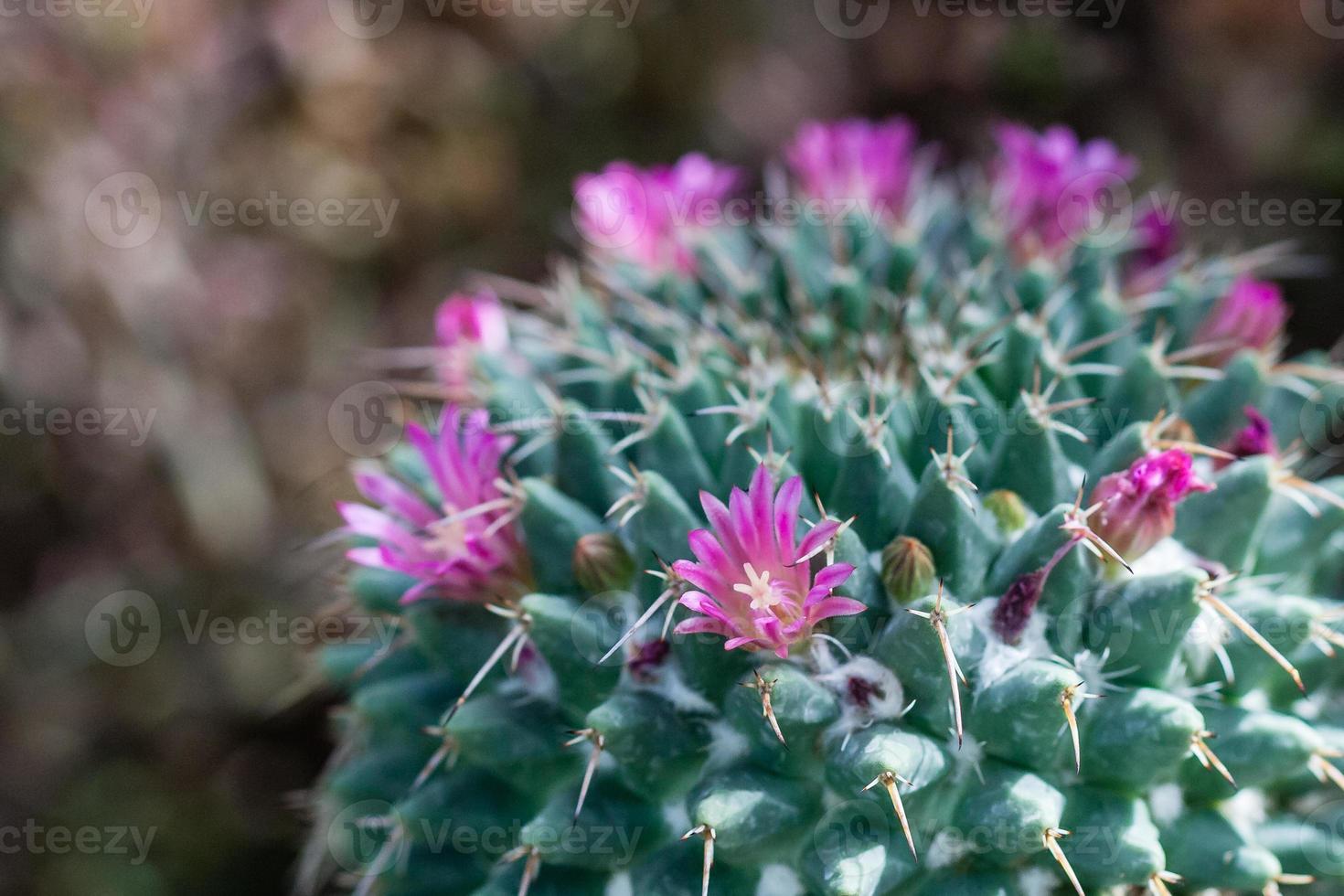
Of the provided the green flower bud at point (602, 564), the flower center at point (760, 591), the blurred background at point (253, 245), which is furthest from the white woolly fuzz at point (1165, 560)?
the blurred background at point (253, 245)

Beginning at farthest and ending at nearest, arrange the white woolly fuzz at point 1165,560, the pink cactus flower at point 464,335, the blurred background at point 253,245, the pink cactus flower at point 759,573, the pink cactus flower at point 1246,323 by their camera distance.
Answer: the blurred background at point 253,245, the pink cactus flower at point 464,335, the pink cactus flower at point 1246,323, the white woolly fuzz at point 1165,560, the pink cactus flower at point 759,573

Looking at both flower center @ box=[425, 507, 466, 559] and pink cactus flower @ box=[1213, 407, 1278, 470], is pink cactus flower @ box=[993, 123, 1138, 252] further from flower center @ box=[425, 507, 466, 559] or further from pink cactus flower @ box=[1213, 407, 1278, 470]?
flower center @ box=[425, 507, 466, 559]

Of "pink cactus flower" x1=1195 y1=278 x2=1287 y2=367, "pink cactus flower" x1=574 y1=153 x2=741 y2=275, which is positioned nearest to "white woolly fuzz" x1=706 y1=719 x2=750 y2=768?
"pink cactus flower" x1=574 y1=153 x2=741 y2=275

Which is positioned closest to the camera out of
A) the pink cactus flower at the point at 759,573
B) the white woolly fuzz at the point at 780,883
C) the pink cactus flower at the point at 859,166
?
the pink cactus flower at the point at 759,573

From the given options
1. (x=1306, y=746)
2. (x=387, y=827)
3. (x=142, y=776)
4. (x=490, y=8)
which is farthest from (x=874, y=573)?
(x=490, y=8)

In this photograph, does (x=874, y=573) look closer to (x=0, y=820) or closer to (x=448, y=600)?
(x=448, y=600)

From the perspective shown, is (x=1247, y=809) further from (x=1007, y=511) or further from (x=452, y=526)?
(x=452, y=526)

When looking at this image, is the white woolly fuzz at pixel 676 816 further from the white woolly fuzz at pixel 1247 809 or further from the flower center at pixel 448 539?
the white woolly fuzz at pixel 1247 809
